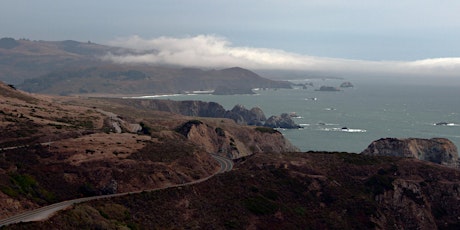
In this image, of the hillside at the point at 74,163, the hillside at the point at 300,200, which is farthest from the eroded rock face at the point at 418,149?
the hillside at the point at 74,163

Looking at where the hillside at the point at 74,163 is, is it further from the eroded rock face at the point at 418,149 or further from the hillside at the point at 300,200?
the eroded rock face at the point at 418,149

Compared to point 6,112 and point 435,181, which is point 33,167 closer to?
point 6,112

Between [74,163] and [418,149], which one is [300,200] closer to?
[74,163]

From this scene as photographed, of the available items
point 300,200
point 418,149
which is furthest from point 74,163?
point 418,149

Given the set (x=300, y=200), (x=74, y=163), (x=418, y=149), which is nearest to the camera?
(x=74, y=163)

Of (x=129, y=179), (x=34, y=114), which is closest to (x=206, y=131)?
(x=34, y=114)

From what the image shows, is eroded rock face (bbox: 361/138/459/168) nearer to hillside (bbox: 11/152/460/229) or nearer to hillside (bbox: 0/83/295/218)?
hillside (bbox: 11/152/460/229)

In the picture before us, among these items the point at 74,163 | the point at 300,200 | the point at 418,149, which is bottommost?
the point at 300,200
